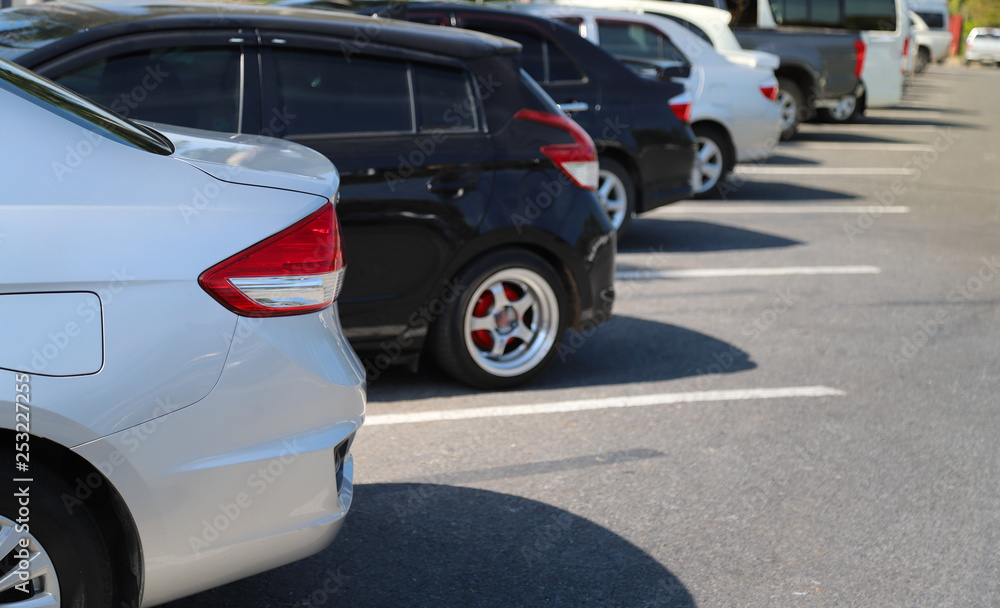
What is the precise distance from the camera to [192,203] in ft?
7.97

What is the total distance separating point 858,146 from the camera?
53.8ft

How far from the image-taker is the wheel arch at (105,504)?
7.51 ft

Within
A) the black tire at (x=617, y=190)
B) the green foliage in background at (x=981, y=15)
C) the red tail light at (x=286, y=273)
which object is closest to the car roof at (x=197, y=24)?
the red tail light at (x=286, y=273)

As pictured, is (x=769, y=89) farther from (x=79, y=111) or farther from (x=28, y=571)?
(x=28, y=571)

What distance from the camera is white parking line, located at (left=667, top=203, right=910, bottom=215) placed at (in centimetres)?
1060

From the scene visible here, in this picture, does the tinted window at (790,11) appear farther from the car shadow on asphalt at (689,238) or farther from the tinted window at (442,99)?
the tinted window at (442,99)

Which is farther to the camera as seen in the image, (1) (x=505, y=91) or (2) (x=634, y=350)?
(2) (x=634, y=350)

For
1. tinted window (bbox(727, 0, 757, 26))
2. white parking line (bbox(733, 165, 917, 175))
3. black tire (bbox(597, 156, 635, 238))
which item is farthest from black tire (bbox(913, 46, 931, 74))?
black tire (bbox(597, 156, 635, 238))

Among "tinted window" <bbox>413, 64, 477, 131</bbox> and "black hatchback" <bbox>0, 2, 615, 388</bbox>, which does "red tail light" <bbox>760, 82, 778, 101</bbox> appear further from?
"tinted window" <bbox>413, 64, 477, 131</bbox>

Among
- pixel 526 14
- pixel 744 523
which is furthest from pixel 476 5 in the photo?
pixel 744 523

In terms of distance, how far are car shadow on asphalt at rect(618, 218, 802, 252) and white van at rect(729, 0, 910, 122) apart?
25.2ft

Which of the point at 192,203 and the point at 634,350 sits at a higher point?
the point at 192,203

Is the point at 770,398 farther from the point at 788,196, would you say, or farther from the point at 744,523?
the point at 788,196

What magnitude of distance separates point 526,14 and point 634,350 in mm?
3201
